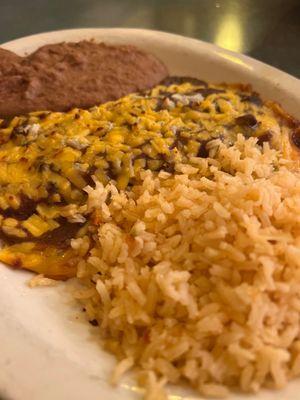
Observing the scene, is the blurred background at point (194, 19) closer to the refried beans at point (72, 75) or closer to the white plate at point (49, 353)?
the refried beans at point (72, 75)

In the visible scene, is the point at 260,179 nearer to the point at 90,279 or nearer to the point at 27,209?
the point at 90,279

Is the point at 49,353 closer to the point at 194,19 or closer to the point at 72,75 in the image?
the point at 72,75

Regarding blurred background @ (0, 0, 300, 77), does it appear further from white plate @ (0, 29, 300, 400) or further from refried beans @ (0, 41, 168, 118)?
white plate @ (0, 29, 300, 400)

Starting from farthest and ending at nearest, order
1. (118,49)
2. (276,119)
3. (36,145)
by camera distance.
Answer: (118,49)
(276,119)
(36,145)

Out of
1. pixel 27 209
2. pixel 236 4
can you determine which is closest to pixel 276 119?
pixel 27 209

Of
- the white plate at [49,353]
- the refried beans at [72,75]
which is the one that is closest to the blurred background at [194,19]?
the refried beans at [72,75]
